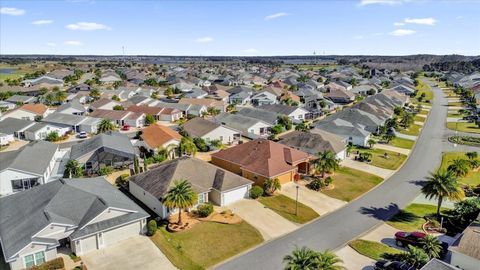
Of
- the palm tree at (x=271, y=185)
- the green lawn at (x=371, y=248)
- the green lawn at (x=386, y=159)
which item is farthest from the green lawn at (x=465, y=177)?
the palm tree at (x=271, y=185)

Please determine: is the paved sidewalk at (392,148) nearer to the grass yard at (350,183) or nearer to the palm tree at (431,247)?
the grass yard at (350,183)

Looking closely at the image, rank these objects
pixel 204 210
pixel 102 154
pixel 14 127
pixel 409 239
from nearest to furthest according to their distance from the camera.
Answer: pixel 409 239 → pixel 204 210 → pixel 102 154 → pixel 14 127

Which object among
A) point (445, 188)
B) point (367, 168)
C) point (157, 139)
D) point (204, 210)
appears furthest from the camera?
point (157, 139)

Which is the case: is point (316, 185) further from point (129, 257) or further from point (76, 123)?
point (76, 123)

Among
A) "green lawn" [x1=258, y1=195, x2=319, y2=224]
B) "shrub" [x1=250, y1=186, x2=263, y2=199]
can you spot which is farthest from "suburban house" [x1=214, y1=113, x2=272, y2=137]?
"green lawn" [x1=258, y1=195, x2=319, y2=224]

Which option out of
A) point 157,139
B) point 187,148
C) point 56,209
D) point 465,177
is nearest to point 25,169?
point 56,209

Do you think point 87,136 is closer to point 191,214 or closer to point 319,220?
point 191,214
